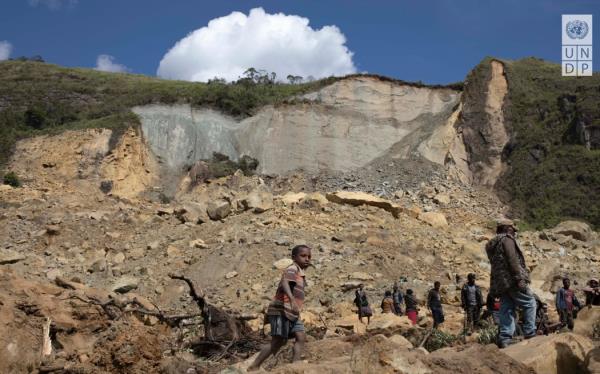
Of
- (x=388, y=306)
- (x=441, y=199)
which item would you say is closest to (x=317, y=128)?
(x=441, y=199)

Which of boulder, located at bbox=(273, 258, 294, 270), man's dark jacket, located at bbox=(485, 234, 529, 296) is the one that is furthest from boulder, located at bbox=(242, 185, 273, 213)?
man's dark jacket, located at bbox=(485, 234, 529, 296)

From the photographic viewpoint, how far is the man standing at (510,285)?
550cm

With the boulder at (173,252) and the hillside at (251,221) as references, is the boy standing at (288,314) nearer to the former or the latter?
the hillside at (251,221)

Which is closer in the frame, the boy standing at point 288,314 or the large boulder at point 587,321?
the boy standing at point 288,314

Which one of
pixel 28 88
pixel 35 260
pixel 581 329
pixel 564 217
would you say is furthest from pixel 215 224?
pixel 28 88

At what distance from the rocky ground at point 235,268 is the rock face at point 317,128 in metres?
5.14

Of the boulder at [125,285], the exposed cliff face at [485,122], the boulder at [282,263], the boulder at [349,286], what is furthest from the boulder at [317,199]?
the exposed cliff face at [485,122]

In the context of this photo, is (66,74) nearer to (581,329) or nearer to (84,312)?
Result: (84,312)

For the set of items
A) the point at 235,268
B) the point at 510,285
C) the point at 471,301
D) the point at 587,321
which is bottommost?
the point at 235,268

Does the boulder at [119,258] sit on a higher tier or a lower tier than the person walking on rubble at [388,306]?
higher

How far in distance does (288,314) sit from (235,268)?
373 inches

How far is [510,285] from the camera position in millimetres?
5520

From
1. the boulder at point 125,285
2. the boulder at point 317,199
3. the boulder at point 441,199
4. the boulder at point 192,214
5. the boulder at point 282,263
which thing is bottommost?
the boulder at point 125,285

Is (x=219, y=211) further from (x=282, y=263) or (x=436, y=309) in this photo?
(x=436, y=309)
